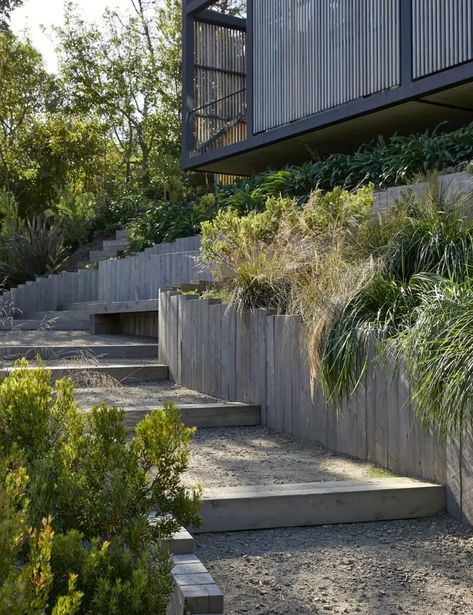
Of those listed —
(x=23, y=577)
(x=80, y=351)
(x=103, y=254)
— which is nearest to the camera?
(x=23, y=577)

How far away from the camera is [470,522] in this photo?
11.8 feet

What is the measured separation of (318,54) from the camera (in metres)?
11.5

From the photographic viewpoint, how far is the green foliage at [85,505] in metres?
1.71

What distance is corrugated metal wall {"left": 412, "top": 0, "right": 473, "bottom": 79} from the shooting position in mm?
9141

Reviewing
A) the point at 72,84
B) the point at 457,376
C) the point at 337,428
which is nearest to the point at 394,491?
the point at 457,376

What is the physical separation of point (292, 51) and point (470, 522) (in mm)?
9857

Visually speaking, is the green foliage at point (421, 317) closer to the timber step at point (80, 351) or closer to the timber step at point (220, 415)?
the timber step at point (220, 415)

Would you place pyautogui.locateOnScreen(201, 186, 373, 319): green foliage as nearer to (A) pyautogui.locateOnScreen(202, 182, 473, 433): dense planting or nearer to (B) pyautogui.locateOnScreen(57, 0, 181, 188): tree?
(A) pyautogui.locateOnScreen(202, 182, 473, 433): dense planting

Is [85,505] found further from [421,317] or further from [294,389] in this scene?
[294,389]

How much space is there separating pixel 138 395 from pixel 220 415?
918 mm

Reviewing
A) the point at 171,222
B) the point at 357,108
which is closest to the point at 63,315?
the point at 171,222

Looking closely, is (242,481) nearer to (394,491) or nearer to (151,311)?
(394,491)

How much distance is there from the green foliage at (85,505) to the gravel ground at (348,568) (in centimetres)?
61

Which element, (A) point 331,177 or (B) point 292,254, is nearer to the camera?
(B) point 292,254
